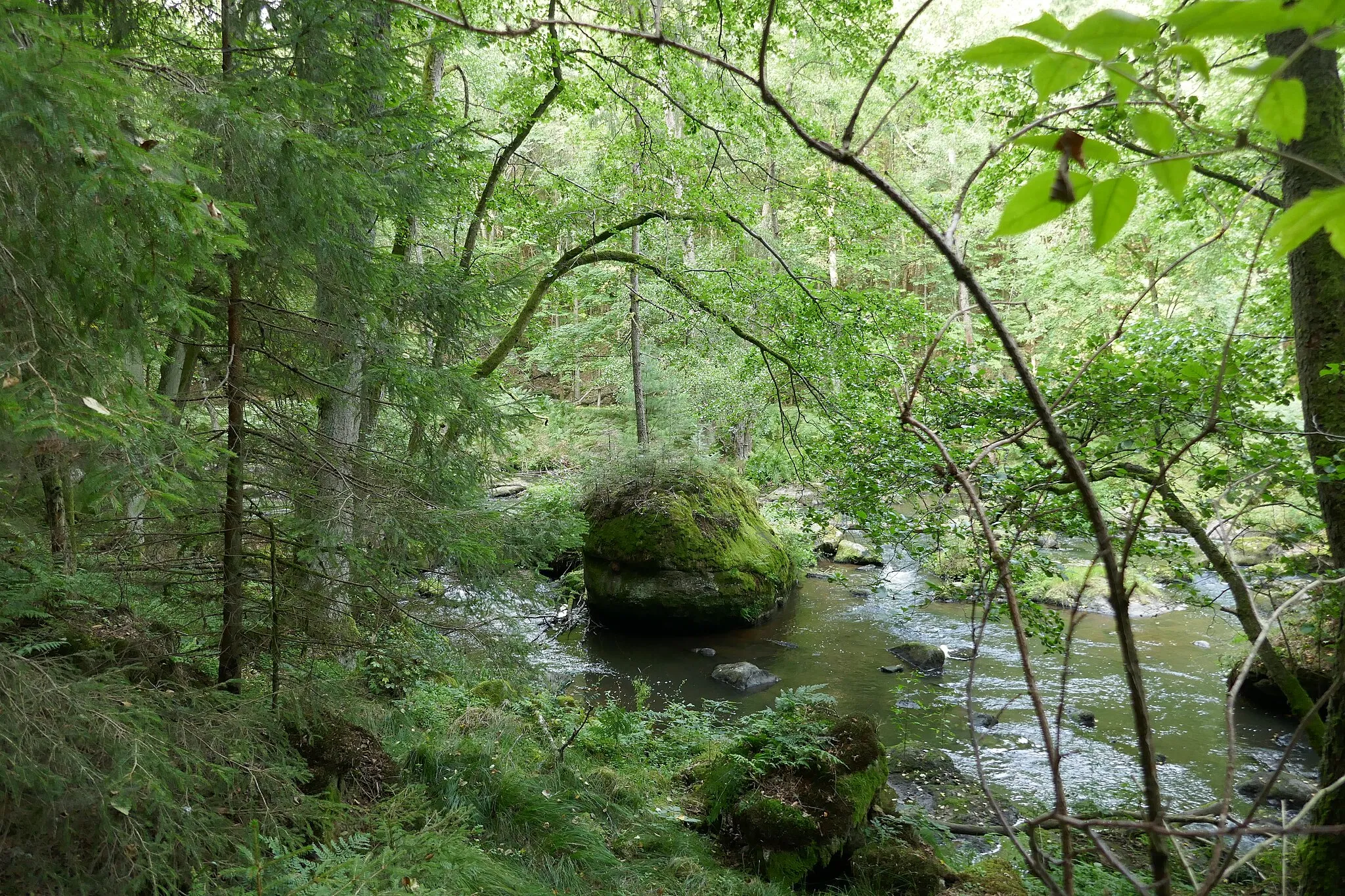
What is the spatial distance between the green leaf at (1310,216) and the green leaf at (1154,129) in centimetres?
10

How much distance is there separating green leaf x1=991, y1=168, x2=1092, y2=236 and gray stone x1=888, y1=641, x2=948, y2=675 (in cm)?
903

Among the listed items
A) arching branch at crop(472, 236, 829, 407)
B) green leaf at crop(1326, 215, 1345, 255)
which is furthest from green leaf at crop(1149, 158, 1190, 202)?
arching branch at crop(472, 236, 829, 407)

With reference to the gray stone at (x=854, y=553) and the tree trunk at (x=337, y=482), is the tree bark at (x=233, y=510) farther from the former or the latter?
the gray stone at (x=854, y=553)

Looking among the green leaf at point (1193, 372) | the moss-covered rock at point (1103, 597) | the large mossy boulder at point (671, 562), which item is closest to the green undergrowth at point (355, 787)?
the green leaf at point (1193, 372)

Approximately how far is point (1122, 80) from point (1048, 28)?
0.07 metres

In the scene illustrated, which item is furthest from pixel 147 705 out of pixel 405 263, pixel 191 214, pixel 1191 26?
pixel 1191 26

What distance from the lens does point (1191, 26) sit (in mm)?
505

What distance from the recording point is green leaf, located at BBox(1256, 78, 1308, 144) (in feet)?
1.84

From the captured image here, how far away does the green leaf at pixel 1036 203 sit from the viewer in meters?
0.65

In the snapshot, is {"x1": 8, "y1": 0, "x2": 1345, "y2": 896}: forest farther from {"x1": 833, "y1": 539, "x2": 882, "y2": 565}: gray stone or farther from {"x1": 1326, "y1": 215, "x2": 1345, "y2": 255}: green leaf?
{"x1": 833, "y1": 539, "x2": 882, "y2": 565}: gray stone

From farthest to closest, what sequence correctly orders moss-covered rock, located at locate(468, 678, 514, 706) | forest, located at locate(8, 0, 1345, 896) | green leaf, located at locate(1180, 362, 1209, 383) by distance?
moss-covered rock, located at locate(468, 678, 514, 706) < green leaf, located at locate(1180, 362, 1209, 383) < forest, located at locate(8, 0, 1345, 896)

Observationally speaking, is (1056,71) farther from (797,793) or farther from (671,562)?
(671,562)

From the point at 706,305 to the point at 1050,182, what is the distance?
6.34 metres

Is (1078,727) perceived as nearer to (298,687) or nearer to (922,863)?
(922,863)
